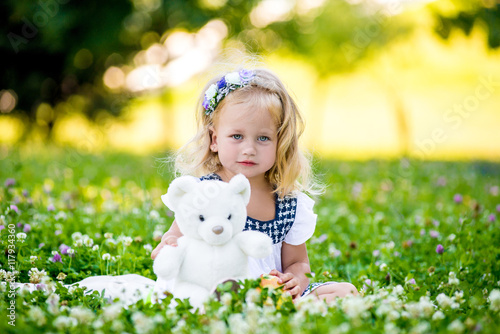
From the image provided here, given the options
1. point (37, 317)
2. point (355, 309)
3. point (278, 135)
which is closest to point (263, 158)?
point (278, 135)

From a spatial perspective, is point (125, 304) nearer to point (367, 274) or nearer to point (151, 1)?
point (367, 274)

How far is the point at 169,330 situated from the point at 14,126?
15.9 meters

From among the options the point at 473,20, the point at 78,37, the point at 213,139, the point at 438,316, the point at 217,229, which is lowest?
the point at 438,316

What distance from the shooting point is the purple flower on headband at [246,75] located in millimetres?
3135

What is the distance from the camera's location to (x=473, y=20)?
8.44m

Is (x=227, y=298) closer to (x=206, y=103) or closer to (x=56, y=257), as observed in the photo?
(x=206, y=103)

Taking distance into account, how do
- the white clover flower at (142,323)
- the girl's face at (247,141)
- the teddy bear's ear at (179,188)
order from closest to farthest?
the white clover flower at (142,323) → the teddy bear's ear at (179,188) → the girl's face at (247,141)

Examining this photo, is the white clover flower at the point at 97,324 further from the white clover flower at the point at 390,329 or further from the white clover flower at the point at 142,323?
the white clover flower at the point at 390,329

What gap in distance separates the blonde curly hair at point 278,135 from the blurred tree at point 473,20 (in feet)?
19.7

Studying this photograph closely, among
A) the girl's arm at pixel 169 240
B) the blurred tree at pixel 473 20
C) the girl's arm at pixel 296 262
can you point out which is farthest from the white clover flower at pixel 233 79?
the blurred tree at pixel 473 20

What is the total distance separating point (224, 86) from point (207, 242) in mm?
1040

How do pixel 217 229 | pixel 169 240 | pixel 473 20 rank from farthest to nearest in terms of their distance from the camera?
pixel 473 20 < pixel 169 240 < pixel 217 229

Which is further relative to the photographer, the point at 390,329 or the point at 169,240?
the point at 169,240

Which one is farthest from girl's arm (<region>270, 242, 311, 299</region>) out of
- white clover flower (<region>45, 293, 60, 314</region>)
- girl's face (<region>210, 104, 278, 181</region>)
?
white clover flower (<region>45, 293, 60, 314</region>)
